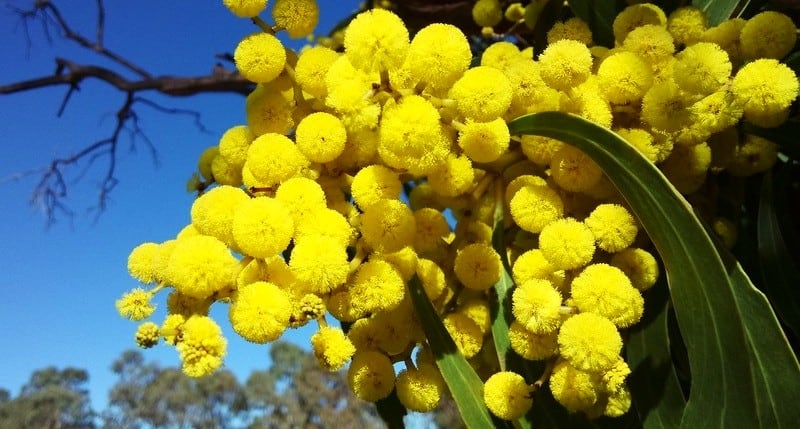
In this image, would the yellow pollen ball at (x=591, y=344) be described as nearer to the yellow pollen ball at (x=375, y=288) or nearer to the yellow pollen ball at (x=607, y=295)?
the yellow pollen ball at (x=607, y=295)

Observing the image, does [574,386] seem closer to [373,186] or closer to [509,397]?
[509,397]

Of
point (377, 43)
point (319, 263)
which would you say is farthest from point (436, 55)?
point (319, 263)

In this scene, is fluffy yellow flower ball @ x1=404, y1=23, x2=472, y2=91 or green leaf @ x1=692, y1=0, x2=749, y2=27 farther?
green leaf @ x1=692, y1=0, x2=749, y2=27

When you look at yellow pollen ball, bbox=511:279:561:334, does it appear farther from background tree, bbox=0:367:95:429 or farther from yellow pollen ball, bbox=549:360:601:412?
background tree, bbox=0:367:95:429

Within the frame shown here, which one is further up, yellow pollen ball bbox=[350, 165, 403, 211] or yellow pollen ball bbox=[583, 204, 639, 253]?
yellow pollen ball bbox=[350, 165, 403, 211]

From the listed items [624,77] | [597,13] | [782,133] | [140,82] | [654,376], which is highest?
[140,82]

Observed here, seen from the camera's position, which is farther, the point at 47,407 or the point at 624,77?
the point at 47,407

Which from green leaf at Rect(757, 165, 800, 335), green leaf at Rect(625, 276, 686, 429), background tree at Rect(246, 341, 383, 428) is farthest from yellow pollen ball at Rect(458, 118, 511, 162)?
background tree at Rect(246, 341, 383, 428)

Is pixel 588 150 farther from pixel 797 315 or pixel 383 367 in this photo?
pixel 797 315
